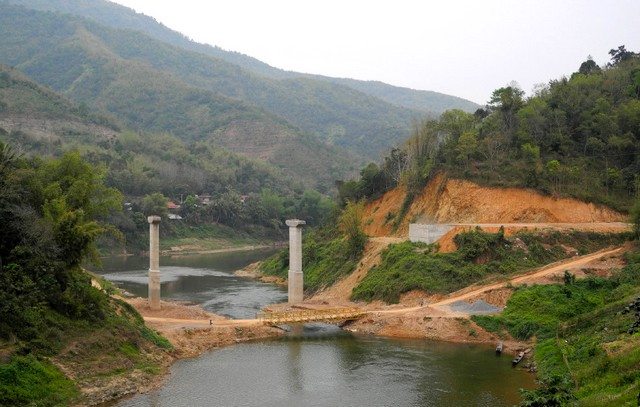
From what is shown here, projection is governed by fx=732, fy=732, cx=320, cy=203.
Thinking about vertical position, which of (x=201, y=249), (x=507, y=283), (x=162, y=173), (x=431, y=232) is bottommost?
(x=201, y=249)

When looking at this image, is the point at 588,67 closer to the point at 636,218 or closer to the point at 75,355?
the point at 636,218

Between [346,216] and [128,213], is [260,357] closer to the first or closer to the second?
[346,216]

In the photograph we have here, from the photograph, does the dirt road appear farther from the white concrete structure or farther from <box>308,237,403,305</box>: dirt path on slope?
the white concrete structure

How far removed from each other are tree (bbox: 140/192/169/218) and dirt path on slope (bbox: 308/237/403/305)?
5580cm

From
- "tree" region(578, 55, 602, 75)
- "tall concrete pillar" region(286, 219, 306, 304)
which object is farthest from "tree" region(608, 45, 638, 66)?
"tall concrete pillar" region(286, 219, 306, 304)

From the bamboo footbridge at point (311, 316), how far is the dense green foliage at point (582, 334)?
8.16 m

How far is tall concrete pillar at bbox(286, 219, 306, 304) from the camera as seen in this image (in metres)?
55.8

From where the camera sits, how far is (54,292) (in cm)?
3453

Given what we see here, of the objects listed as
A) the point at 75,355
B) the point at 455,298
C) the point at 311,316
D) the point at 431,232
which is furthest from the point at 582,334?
the point at 75,355

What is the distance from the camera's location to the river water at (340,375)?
31.0 metres

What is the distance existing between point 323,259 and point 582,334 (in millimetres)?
35630

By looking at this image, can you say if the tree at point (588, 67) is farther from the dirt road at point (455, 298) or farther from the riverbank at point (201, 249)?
the riverbank at point (201, 249)

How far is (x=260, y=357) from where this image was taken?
128ft

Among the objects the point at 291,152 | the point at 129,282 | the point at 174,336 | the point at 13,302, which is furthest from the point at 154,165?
the point at 13,302
